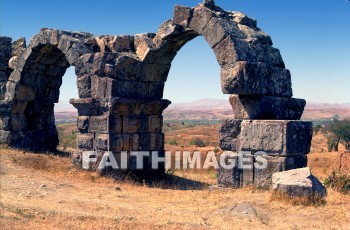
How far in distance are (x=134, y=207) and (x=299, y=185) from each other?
2.89 meters

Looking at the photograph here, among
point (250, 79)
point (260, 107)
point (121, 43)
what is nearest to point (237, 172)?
point (260, 107)

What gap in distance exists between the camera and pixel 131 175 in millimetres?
11680

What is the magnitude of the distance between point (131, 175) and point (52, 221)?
5.30 m

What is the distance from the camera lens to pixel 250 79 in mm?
8773

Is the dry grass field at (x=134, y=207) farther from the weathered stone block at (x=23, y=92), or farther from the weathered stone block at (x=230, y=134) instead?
the weathered stone block at (x=23, y=92)

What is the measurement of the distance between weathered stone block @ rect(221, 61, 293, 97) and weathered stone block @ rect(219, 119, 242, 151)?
654mm

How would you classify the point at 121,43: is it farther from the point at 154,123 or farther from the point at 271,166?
the point at 271,166

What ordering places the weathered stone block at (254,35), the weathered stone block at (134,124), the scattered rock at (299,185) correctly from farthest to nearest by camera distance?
the weathered stone block at (134,124) → the weathered stone block at (254,35) → the scattered rock at (299,185)

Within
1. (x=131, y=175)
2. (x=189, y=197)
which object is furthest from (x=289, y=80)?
(x=131, y=175)

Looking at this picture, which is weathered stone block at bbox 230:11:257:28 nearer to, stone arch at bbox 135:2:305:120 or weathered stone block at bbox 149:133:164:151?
stone arch at bbox 135:2:305:120

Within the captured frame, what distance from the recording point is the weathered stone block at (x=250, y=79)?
28.7ft

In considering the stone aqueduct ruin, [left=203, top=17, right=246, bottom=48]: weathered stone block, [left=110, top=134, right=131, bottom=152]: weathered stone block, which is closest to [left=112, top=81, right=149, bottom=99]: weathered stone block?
the stone aqueduct ruin

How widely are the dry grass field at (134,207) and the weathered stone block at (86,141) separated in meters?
0.86

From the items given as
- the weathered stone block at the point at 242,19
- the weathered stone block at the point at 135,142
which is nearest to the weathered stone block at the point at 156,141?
the weathered stone block at the point at 135,142
